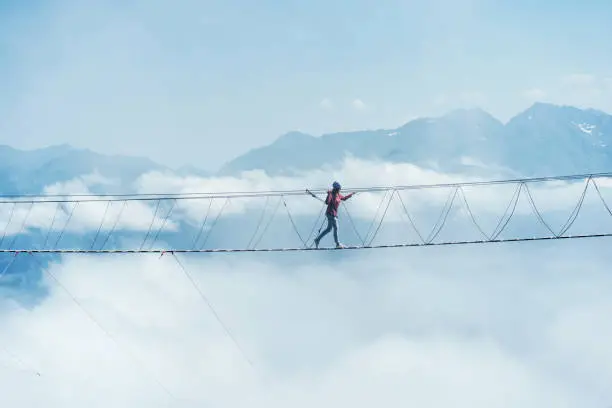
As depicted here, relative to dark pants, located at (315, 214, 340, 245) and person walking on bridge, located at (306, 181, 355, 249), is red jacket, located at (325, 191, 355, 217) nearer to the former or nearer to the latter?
person walking on bridge, located at (306, 181, 355, 249)

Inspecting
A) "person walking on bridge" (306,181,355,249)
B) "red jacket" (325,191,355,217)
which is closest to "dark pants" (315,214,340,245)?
"person walking on bridge" (306,181,355,249)

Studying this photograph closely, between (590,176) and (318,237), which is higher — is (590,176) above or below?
below

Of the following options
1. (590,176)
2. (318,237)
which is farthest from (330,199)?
(590,176)

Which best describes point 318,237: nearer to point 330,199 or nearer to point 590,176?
point 330,199

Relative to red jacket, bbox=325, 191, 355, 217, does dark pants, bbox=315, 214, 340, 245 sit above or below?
below

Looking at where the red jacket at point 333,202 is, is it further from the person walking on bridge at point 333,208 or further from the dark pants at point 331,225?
the dark pants at point 331,225

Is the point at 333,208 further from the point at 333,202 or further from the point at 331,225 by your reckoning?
the point at 331,225

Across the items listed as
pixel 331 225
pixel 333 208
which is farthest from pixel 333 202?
pixel 331 225

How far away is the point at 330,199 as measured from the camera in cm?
2377

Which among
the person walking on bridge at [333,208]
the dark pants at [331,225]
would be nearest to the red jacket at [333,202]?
the person walking on bridge at [333,208]

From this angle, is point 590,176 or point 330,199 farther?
point 330,199

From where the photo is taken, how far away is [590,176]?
20.8 meters

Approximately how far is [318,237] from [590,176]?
1149 centimetres

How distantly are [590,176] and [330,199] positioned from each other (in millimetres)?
10678
